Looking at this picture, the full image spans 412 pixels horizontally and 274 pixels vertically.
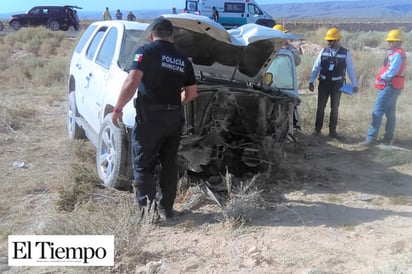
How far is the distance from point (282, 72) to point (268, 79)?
1.98ft

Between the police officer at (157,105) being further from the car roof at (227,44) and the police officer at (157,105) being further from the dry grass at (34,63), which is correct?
the dry grass at (34,63)

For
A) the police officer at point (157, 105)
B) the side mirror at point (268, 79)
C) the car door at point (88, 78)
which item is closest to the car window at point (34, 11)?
the car door at point (88, 78)

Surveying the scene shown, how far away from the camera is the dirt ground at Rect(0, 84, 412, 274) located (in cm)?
401

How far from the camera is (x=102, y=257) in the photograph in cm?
395

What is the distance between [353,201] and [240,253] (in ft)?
6.50

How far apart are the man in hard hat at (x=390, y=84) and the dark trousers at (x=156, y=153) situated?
4515mm

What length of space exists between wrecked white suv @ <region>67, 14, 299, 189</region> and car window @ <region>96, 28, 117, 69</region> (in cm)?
2

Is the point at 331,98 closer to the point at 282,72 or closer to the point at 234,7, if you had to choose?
the point at 282,72

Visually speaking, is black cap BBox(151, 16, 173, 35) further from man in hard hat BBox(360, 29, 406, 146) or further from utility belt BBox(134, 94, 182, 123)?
man in hard hat BBox(360, 29, 406, 146)

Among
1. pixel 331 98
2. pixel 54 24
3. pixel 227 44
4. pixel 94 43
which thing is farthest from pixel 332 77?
pixel 54 24

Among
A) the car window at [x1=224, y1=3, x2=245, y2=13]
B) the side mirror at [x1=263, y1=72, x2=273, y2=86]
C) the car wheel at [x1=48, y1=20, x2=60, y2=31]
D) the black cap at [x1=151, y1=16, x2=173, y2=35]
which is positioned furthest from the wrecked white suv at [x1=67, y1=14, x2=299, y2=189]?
the car wheel at [x1=48, y1=20, x2=60, y2=31]

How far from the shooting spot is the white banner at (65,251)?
12.9 ft

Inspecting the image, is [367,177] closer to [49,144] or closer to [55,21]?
[49,144]

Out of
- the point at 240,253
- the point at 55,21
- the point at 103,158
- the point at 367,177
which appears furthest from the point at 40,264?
the point at 55,21
